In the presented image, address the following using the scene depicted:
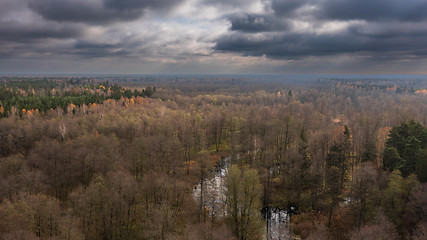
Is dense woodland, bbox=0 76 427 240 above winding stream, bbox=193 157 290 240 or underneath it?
above

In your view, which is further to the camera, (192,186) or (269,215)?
(192,186)

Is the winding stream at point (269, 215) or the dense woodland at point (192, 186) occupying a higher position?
the dense woodland at point (192, 186)

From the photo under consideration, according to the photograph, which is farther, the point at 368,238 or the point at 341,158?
the point at 341,158

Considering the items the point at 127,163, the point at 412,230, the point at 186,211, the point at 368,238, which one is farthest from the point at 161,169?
the point at 412,230

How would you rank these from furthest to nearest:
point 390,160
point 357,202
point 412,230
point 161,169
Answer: point 161,169, point 390,160, point 357,202, point 412,230

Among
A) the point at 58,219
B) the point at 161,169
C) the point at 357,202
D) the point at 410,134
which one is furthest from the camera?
the point at 161,169

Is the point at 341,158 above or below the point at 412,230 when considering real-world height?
above

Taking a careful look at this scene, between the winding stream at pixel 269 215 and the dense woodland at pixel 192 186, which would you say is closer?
the dense woodland at pixel 192 186

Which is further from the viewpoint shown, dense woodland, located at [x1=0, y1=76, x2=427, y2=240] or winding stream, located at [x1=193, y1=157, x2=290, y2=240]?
winding stream, located at [x1=193, y1=157, x2=290, y2=240]

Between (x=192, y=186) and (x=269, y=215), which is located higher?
(x=192, y=186)

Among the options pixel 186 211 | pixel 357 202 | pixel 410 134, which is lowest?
pixel 186 211

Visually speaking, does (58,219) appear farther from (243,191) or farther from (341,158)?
(341,158)
